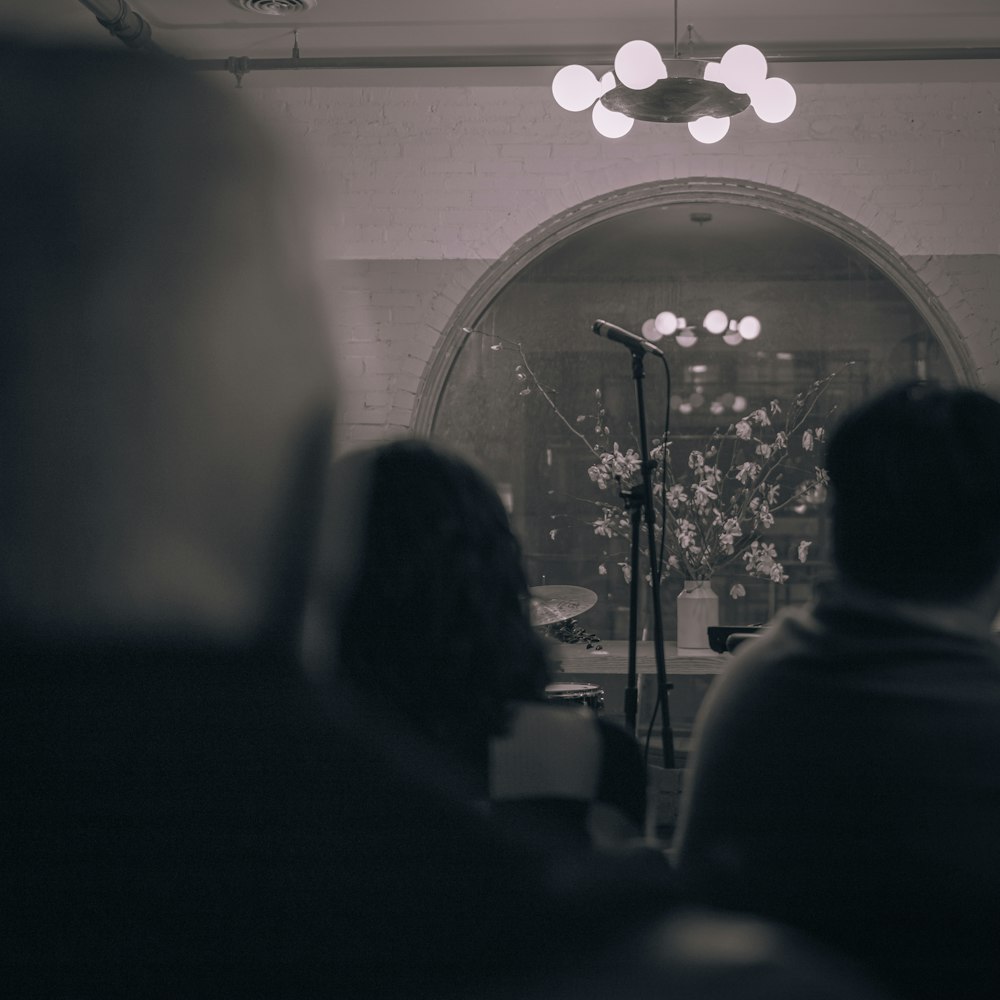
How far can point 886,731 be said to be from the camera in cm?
117

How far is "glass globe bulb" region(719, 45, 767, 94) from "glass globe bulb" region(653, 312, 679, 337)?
1742 millimetres

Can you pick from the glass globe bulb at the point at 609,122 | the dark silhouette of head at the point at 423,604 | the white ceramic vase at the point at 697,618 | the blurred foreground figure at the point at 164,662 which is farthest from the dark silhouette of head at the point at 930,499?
the white ceramic vase at the point at 697,618

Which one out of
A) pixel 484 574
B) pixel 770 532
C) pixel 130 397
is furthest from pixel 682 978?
pixel 770 532

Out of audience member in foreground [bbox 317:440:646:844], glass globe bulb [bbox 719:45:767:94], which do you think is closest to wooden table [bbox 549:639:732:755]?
glass globe bulb [bbox 719:45:767:94]

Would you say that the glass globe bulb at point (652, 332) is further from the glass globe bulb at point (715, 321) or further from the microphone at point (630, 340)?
the microphone at point (630, 340)

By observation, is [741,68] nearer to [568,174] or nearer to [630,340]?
[630,340]

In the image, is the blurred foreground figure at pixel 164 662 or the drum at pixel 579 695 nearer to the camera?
the blurred foreground figure at pixel 164 662

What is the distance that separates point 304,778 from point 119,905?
3cm

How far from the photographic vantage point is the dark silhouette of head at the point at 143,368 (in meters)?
0.16

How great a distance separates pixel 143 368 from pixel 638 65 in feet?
10.6

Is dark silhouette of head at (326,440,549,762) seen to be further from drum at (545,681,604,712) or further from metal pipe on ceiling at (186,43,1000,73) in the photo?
metal pipe on ceiling at (186,43,1000,73)

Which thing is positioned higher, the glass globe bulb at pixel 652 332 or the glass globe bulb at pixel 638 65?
the glass globe bulb at pixel 638 65

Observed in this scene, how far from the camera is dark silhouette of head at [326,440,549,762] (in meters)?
0.20

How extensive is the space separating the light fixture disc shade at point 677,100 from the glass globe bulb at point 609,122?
1.18ft
